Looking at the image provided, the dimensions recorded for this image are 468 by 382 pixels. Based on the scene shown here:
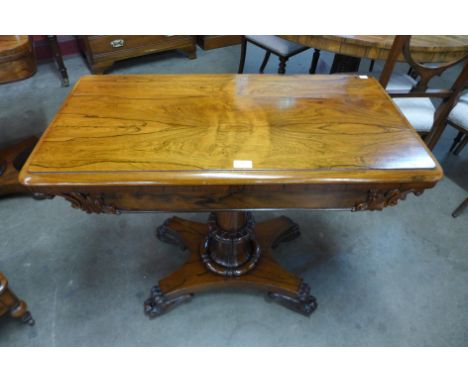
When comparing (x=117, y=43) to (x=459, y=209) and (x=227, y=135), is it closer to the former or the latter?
(x=227, y=135)

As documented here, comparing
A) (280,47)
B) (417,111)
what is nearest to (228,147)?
(417,111)

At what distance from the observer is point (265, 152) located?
34.2 inches

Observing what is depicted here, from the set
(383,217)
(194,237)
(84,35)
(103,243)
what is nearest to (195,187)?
(194,237)

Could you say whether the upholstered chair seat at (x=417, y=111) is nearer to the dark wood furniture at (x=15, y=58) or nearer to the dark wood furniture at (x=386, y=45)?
the dark wood furniture at (x=386, y=45)

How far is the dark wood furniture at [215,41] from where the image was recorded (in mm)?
3582

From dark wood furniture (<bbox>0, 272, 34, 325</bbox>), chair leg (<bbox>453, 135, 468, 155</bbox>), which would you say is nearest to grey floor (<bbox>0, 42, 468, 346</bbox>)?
dark wood furniture (<bbox>0, 272, 34, 325</bbox>)

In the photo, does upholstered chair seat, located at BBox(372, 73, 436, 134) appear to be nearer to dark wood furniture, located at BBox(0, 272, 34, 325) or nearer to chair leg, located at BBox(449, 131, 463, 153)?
chair leg, located at BBox(449, 131, 463, 153)

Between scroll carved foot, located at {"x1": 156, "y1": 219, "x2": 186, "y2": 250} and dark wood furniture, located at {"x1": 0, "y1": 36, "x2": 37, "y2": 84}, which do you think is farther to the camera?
scroll carved foot, located at {"x1": 156, "y1": 219, "x2": 186, "y2": 250}

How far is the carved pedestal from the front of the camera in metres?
1.36

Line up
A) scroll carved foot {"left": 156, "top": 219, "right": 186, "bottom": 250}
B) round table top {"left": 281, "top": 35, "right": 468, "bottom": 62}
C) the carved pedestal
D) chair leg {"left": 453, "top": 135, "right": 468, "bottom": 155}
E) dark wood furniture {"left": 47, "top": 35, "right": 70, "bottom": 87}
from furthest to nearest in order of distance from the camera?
dark wood furniture {"left": 47, "top": 35, "right": 70, "bottom": 87}
chair leg {"left": 453, "top": 135, "right": 468, "bottom": 155}
scroll carved foot {"left": 156, "top": 219, "right": 186, "bottom": 250}
round table top {"left": 281, "top": 35, "right": 468, "bottom": 62}
the carved pedestal

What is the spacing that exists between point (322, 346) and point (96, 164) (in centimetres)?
112

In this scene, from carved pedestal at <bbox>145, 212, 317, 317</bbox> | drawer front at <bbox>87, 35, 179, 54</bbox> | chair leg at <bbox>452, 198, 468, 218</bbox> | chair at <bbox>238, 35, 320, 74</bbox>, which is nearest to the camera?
carved pedestal at <bbox>145, 212, 317, 317</bbox>

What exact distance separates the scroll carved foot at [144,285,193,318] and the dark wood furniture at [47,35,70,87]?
233 centimetres

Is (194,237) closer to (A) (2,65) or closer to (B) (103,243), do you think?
(B) (103,243)
